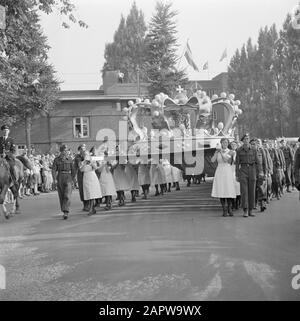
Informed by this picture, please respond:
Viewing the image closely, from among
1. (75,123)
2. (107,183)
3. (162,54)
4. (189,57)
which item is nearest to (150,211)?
(107,183)

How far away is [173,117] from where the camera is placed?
20.9 metres

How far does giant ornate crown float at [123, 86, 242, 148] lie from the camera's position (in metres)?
19.6

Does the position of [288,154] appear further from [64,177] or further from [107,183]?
[64,177]

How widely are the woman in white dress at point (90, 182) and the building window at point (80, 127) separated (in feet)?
104

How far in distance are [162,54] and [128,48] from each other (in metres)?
14.9

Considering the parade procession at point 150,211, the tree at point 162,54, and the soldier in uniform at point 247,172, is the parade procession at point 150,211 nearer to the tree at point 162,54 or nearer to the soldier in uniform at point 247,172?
the soldier in uniform at point 247,172

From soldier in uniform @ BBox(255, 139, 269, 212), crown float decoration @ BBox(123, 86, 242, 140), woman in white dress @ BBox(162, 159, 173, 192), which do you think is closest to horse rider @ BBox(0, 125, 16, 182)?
woman in white dress @ BBox(162, 159, 173, 192)

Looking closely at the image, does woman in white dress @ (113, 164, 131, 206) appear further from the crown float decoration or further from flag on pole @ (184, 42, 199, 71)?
flag on pole @ (184, 42, 199, 71)


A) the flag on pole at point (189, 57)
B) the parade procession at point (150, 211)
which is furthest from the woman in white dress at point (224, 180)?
the flag on pole at point (189, 57)

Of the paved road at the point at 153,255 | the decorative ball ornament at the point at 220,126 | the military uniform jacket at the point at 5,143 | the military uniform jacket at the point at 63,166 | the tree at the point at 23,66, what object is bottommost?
the paved road at the point at 153,255

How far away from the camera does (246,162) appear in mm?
12273

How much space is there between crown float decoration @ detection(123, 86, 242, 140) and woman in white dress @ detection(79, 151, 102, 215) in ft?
20.4

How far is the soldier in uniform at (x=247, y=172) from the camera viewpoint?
1216 cm
